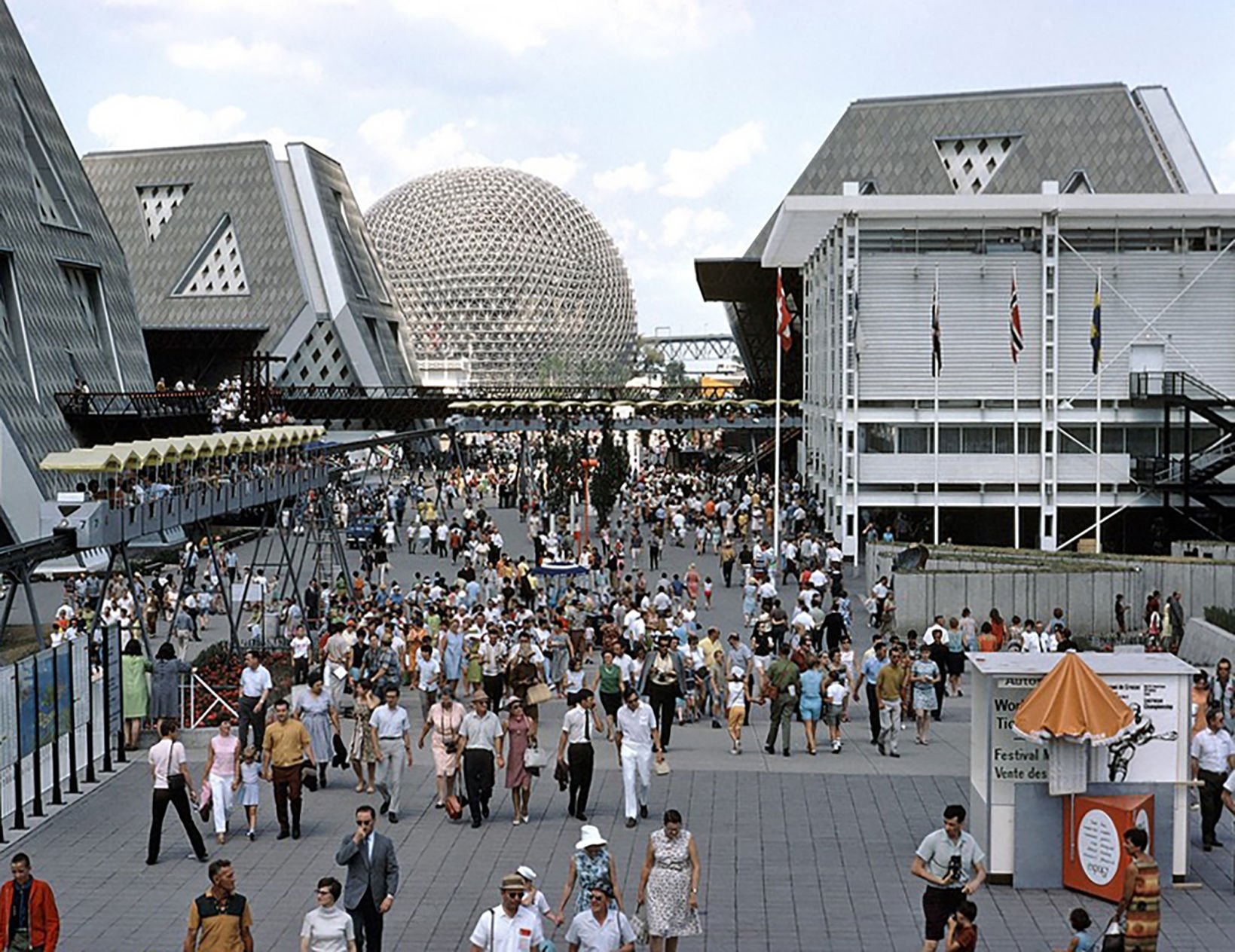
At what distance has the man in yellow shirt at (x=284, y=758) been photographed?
48.5 feet

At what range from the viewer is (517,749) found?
15.4 metres

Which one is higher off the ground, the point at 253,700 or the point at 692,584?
the point at 692,584

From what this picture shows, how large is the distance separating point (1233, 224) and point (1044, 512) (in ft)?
29.3

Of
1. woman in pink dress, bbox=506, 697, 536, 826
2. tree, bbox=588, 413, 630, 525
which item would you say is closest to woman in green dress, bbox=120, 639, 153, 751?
woman in pink dress, bbox=506, 697, 536, 826

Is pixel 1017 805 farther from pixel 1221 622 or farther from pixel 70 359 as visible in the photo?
pixel 70 359

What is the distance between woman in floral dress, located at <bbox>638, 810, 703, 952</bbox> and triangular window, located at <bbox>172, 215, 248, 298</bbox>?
2782 inches

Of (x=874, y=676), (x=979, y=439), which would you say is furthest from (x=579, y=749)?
(x=979, y=439)

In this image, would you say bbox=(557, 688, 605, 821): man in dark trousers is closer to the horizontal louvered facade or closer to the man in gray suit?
the man in gray suit

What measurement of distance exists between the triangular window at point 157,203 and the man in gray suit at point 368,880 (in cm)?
7489

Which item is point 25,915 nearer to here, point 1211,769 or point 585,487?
point 1211,769

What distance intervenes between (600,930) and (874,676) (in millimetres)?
10575

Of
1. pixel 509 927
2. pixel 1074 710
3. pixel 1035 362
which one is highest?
pixel 1035 362

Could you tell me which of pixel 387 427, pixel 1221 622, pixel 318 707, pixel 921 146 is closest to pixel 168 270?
pixel 387 427

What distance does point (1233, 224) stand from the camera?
4400cm
